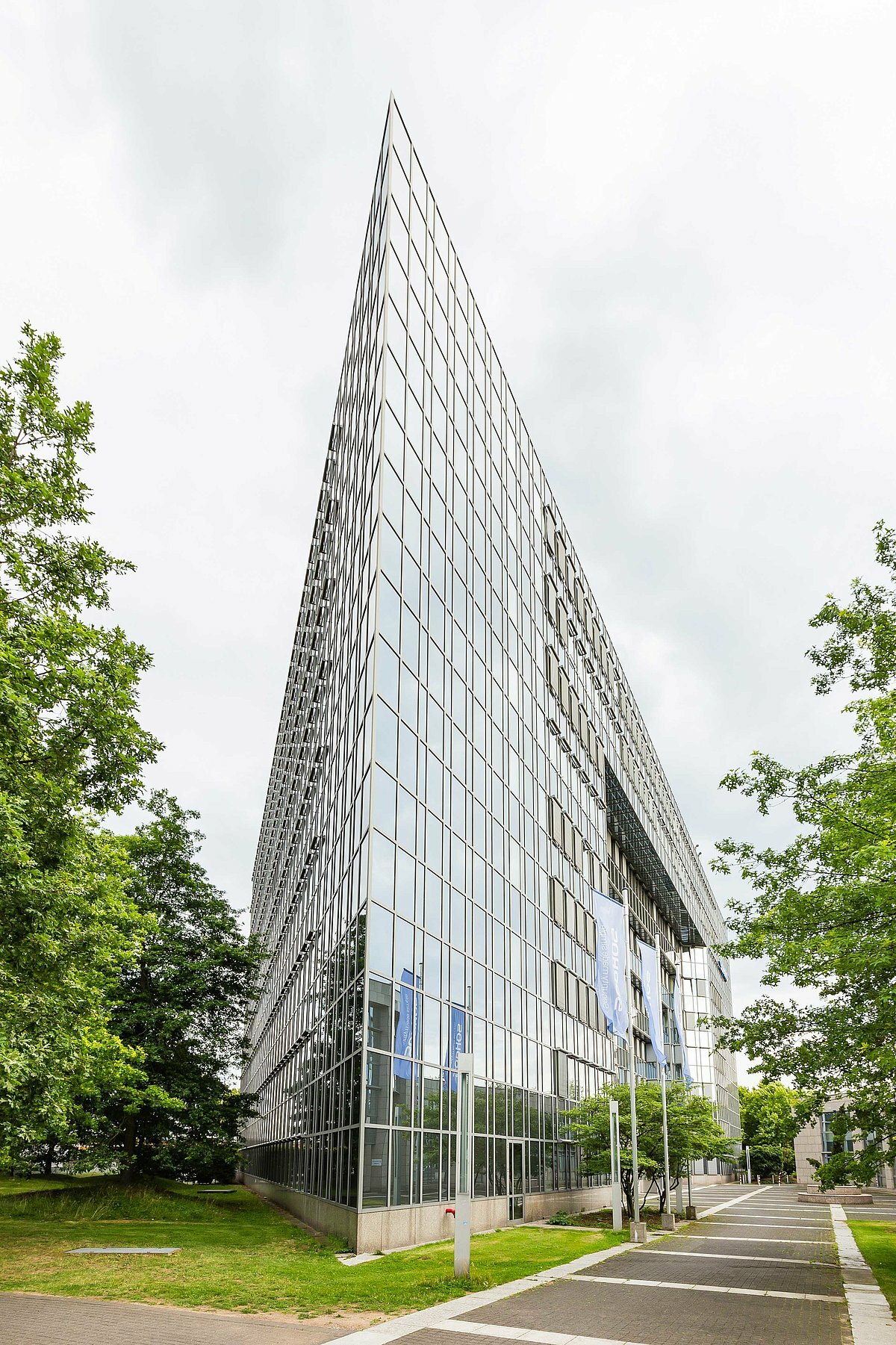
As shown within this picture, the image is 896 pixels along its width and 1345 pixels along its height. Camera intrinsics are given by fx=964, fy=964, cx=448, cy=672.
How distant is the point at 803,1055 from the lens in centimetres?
1844

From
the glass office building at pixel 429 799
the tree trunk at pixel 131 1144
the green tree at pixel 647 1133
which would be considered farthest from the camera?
the tree trunk at pixel 131 1144

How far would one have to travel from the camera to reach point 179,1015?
124ft

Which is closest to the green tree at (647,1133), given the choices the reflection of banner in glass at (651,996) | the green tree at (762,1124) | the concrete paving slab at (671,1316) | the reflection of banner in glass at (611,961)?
the reflection of banner in glass at (651,996)

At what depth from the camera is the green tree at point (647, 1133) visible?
35.7 m

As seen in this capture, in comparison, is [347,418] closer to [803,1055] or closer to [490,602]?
[490,602]

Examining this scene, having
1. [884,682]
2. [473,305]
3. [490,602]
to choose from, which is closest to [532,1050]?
[490,602]

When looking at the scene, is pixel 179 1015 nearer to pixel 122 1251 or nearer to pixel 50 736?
pixel 122 1251

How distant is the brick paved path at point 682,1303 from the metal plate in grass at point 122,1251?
9.21 m

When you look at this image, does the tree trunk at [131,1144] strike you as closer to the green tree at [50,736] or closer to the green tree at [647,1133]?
the green tree at [647,1133]

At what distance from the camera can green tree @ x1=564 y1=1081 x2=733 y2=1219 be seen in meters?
35.7

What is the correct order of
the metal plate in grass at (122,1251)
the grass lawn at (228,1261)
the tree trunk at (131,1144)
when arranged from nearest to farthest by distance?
the grass lawn at (228,1261), the metal plate in grass at (122,1251), the tree trunk at (131,1144)

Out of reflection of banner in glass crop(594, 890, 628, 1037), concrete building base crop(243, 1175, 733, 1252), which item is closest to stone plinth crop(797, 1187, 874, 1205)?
concrete building base crop(243, 1175, 733, 1252)

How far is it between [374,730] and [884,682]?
12.1 meters

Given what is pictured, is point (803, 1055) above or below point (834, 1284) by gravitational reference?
above
